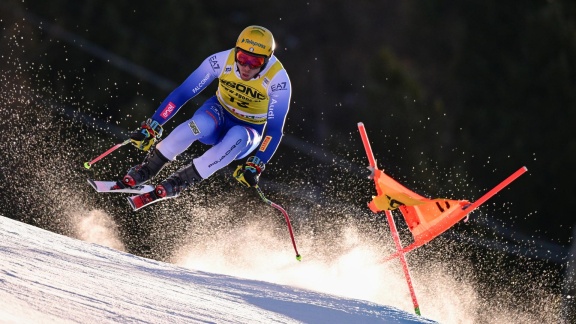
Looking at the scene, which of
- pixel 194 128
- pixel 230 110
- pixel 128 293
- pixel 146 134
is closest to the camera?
pixel 128 293

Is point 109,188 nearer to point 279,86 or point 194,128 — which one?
point 194,128

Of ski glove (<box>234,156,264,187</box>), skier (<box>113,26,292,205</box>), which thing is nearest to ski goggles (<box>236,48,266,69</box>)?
skier (<box>113,26,292,205</box>)

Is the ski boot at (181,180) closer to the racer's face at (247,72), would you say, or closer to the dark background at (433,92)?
the racer's face at (247,72)

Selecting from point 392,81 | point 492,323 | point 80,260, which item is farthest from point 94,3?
point 80,260

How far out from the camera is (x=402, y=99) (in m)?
18.0

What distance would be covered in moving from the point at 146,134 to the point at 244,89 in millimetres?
792

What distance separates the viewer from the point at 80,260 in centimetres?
659

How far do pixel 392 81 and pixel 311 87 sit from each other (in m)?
11.5

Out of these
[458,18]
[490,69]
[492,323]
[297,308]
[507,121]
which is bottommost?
[297,308]

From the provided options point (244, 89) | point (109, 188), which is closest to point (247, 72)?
point (244, 89)

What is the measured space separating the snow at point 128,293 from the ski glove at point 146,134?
34.5 inches

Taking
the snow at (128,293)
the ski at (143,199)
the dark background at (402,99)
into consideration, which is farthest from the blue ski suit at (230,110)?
the dark background at (402,99)

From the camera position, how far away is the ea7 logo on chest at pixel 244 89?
324 inches

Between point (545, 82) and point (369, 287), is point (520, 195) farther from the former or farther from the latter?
point (369, 287)
